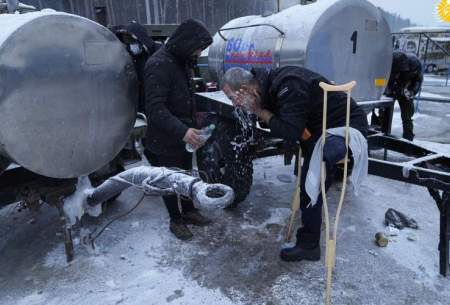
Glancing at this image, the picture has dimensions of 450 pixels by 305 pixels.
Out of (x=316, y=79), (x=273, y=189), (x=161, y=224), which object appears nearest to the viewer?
(x=316, y=79)

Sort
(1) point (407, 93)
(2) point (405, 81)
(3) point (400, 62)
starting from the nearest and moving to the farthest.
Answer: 1. (3) point (400, 62)
2. (2) point (405, 81)
3. (1) point (407, 93)

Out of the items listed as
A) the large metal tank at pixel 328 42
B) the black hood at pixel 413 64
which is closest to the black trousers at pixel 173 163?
the large metal tank at pixel 328 42

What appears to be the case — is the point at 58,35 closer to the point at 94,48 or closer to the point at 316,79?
the point at 94,48

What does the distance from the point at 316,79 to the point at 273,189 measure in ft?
7.02

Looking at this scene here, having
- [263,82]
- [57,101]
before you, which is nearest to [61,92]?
[57,101]

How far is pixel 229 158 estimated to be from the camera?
361 centimetres

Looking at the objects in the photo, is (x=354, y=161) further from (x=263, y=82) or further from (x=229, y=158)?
(x=229, y=158)

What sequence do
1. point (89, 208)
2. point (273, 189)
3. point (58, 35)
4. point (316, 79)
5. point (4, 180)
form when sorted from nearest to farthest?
point (58, 35), point (316, 79), point (4, 180), point (89, 208), point (273, 189)

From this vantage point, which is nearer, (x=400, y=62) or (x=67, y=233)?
(x=67, y=233)

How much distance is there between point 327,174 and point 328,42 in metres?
1.43

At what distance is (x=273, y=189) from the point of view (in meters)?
4.46

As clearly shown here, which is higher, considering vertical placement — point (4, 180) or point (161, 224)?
point (4, 180)

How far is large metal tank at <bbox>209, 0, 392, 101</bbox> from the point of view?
337 centimetres

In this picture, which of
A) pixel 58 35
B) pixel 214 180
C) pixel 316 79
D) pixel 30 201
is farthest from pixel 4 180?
pixel 316 79
